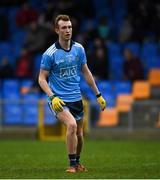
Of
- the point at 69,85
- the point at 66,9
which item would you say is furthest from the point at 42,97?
the point at 69,85

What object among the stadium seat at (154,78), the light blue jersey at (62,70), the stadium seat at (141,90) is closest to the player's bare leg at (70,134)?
the light blue jersey at (62,70)

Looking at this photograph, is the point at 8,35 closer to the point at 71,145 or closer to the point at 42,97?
the point at 42,97

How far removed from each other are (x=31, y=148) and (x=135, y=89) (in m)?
5.74

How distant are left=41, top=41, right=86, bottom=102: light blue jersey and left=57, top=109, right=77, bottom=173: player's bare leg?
1.01 feet

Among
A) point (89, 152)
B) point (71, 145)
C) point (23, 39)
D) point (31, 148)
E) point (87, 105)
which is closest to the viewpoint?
point (71, 145)

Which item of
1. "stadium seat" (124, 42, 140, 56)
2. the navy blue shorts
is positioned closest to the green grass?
the navy blue shorts

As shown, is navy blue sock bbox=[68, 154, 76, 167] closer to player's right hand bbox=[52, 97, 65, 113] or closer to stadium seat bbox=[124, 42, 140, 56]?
player's right hand bbox=[52, 97, 65, 113]

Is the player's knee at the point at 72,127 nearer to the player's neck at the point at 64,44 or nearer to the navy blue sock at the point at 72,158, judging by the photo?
the navy blue sock at the point at 72,158

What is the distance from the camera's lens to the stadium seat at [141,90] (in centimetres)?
2353

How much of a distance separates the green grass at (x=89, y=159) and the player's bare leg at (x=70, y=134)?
0.25 meters

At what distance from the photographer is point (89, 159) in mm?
15000

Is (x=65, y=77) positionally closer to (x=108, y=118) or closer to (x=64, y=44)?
(x=64, y=44)

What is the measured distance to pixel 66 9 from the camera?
26.1 metres

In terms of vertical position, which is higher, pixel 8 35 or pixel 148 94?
pixel 8 35
